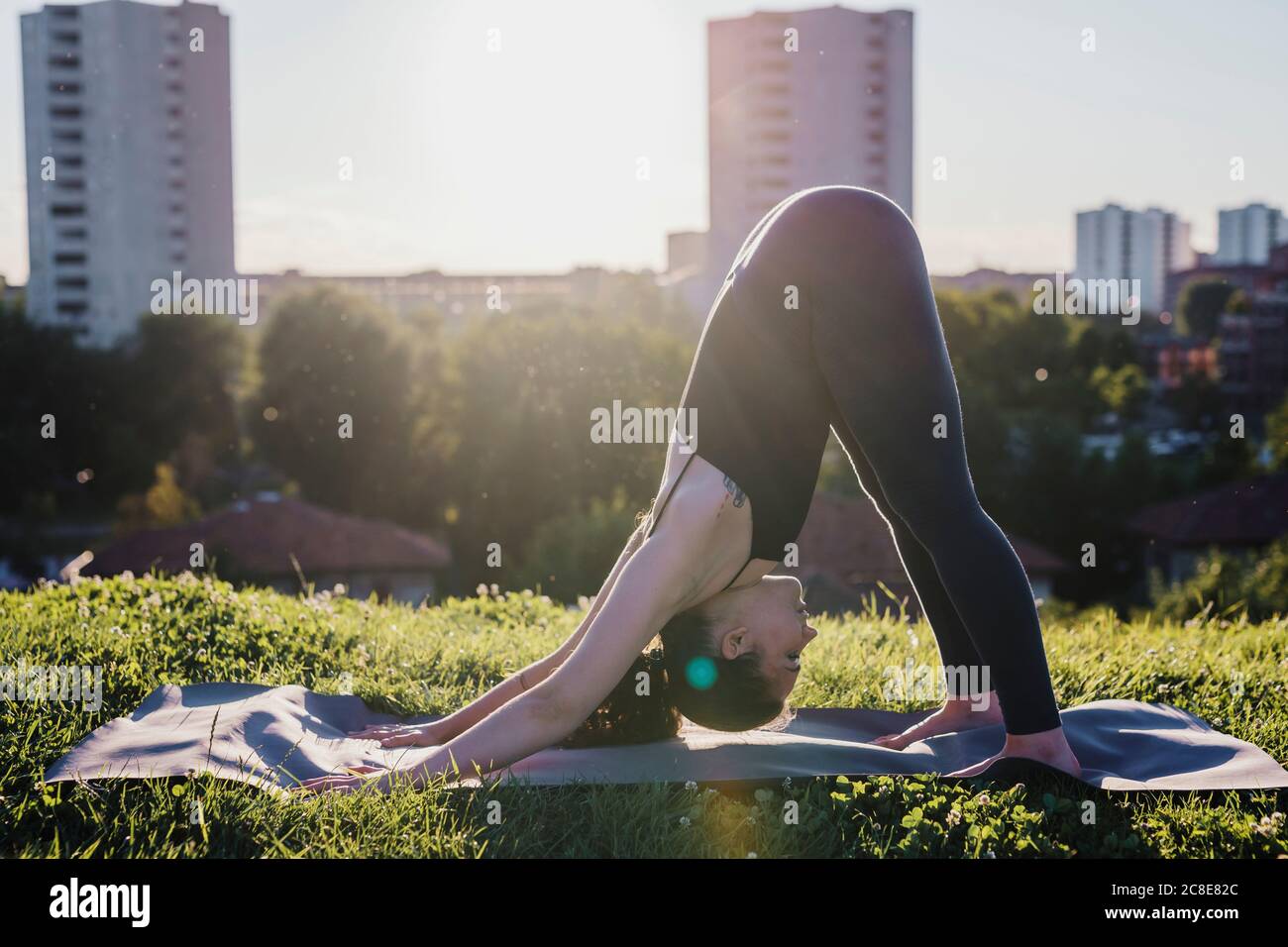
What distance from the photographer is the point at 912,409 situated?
277 cm

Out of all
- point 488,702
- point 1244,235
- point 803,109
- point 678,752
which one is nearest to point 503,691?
point 488,702

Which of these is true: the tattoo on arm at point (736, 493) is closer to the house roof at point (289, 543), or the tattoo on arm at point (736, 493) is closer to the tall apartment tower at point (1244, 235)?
the house roof at point (289, 543)

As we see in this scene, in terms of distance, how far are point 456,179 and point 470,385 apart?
790cm

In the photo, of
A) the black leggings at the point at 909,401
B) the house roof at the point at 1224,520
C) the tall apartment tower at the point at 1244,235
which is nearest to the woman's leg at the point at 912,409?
the black leggings at the point at 909,401

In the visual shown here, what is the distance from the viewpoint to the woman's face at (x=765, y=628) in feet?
9.53

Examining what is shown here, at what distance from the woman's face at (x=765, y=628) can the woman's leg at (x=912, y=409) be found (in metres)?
0.42

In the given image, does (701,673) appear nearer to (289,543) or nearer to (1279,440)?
(289,543)

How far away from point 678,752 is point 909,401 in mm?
1161

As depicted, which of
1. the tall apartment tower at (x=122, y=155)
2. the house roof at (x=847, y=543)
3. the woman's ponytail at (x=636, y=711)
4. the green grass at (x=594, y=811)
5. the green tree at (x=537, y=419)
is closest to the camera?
the green grass at (x=594, y=811)

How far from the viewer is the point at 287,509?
2489cm

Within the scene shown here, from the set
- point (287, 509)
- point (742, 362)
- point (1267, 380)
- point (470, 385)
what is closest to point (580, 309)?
point (470, 385)

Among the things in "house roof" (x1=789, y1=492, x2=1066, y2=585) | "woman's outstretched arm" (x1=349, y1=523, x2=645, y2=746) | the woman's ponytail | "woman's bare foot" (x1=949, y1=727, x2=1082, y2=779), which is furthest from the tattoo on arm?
"house roof" (x1=789, y1=492, x2=1066, y2=585)
